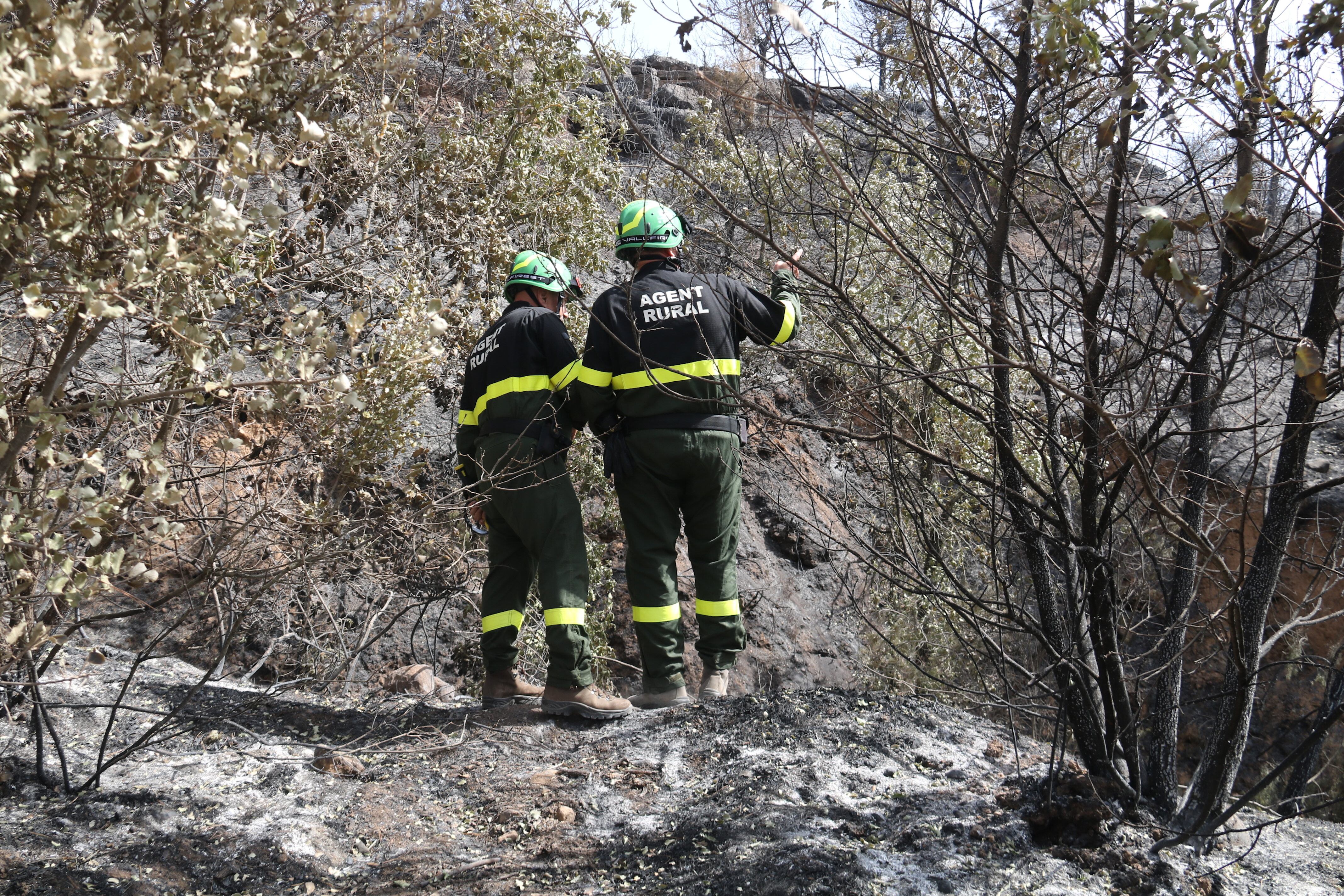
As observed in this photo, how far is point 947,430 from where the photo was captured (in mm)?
7078

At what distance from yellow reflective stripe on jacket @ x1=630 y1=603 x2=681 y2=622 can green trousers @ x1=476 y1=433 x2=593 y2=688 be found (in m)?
0.25

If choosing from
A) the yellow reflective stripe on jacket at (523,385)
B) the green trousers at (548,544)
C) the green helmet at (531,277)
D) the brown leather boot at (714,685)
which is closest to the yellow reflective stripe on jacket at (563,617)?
the green trousers at (548,544)

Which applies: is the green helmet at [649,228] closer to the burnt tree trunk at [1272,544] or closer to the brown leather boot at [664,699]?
the brown leather boot at [664,699]

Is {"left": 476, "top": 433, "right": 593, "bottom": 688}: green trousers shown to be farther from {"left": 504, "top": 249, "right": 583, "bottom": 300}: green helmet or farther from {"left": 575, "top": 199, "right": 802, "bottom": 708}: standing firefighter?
{"left": 504, "top": 249, "right": 583, "bottom": 300}: green helmet

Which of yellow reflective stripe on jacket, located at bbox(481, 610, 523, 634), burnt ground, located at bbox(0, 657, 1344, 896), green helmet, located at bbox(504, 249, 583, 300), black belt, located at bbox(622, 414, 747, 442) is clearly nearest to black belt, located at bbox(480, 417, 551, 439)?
black belt, located at bbox(622, 414, 747, 442)

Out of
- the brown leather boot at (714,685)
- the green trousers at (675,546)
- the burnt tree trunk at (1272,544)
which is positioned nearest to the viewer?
the burnt tree trunk at (1272,544)

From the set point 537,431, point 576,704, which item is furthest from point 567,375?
point 576,704

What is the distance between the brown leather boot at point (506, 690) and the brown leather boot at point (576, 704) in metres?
0.32

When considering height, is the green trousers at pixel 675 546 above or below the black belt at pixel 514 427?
below

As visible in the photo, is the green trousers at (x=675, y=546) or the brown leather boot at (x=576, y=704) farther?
the green trousers at (x=675, y=546)

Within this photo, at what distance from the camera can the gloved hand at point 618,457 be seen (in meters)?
4.15

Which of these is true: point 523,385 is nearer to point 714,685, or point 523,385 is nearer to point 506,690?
point 506,690

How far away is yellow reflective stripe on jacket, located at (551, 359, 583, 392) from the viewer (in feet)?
13.7

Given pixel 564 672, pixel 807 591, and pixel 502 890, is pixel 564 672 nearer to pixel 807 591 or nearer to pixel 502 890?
pixel 502 890
